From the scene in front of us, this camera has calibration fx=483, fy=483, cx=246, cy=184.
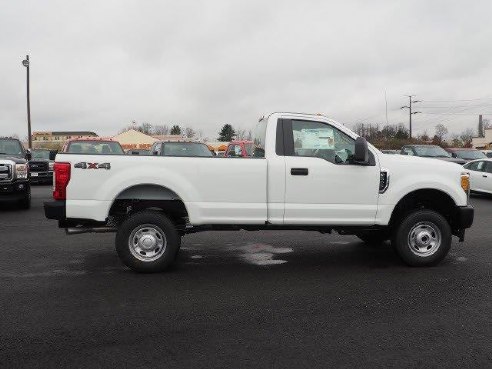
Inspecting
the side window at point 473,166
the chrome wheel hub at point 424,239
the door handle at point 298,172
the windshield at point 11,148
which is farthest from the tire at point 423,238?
the side window at point 473,166

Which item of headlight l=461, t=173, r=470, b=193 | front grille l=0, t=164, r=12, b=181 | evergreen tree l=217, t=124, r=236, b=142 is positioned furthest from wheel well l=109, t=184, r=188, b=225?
evergreen tree l=217, t=124, r=236, b=142

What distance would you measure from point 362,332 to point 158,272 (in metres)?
2.93

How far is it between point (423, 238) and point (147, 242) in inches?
145

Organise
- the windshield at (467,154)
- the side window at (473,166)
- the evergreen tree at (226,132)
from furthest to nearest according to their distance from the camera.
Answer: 1. the evergreen tree at (226,132)
2. the windshield at (467,154)
3. the side window at (473,166)

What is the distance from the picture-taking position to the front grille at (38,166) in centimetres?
2148

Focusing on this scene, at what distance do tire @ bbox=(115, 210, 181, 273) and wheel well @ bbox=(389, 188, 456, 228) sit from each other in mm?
3075

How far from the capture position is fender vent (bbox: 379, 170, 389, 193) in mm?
6324

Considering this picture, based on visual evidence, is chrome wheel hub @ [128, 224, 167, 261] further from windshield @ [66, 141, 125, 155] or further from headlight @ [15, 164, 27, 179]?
windshield @ [66, 141, 125, 155]

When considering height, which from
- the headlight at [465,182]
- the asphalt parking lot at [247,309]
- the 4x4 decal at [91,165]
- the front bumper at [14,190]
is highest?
the 4x4 decal at [91,165]

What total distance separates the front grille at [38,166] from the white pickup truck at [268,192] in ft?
55.2

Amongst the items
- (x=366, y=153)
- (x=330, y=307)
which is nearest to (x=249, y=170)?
(x=366, y=153)

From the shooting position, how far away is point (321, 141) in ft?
21.0

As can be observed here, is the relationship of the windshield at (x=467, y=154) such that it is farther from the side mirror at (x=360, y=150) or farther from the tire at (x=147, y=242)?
the tire at (x=147, y=242)

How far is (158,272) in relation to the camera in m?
6.19
